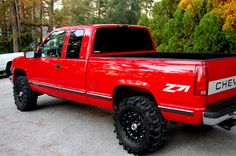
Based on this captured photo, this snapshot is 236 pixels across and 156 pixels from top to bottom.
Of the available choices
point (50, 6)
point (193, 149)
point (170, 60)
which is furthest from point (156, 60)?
point (50, 6)

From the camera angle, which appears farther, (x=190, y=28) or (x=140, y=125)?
(x=190, y=28)

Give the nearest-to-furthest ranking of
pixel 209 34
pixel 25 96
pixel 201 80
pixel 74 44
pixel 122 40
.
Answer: pixel 201 80, pixel 74 44, pixel 122 40, pixel 25 96, pixel 209 34

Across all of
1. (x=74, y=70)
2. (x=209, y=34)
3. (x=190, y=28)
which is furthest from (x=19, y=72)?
(x=190, y=28)

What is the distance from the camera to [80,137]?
5.17 metres

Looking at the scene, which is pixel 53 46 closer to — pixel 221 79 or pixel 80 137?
pixel 80 137

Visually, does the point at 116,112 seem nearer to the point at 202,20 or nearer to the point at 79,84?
the point at 79,84

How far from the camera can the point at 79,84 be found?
17.5 feet

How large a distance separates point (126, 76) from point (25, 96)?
3591mm

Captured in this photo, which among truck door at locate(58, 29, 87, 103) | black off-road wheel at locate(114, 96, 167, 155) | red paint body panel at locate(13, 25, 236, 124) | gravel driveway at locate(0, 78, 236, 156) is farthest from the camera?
truck door at locate(58, 29, 87, 103)

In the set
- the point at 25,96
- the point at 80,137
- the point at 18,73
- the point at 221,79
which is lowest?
the point at 80,137

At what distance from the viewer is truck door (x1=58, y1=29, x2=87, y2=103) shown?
17.3 ft

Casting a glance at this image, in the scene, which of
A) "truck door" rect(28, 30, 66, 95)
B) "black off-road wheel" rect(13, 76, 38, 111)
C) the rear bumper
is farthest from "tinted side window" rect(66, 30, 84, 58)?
the rear bumper

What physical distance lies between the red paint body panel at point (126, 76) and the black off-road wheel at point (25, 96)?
0.63 meters

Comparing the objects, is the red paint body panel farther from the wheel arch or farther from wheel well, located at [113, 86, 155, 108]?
the wheel arch
